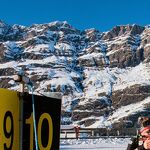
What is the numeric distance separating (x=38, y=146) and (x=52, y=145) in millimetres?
329

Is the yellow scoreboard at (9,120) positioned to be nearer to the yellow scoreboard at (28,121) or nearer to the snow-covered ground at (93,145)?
the yellow scoreboard at (28,121)

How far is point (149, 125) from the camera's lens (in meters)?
8.41

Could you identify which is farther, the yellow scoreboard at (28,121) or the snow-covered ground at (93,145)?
the snow-covered ground at (93,145)

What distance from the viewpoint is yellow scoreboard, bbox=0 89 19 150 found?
15.6ft

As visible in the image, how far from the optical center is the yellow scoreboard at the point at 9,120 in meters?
4.75

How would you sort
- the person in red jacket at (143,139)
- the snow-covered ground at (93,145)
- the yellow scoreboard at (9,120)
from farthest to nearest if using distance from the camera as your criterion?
the snow-covered ground at (93,145) → the person in red jacket at (143,139) → the yellow scoreboard at (9,120)

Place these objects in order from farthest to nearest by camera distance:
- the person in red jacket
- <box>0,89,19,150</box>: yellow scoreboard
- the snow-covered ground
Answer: the snow-covered ground, the person in red jacket, <box>0,89,19,150</box>: yellow scoreboard

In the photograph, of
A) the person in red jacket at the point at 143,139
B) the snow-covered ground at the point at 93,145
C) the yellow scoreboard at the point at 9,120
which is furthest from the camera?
the snow-covered ground at the point at 93,145

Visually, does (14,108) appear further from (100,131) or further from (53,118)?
(100,131)

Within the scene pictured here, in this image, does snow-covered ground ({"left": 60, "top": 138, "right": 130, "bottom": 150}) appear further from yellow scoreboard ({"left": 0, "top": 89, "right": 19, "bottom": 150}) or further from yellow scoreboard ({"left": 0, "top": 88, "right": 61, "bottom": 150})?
yellow scoreboard ({"left": 0, "top": 89, "right": 19, "bottom": 150})

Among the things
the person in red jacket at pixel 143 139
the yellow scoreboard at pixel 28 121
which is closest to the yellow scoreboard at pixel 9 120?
the yellow scoreboard at pixel 28 121

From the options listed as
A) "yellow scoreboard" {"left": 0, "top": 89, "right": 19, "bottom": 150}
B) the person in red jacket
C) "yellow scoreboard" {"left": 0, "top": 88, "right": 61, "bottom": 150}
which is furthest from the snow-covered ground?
"yellow scoreboard" {"left": 0, "top": 89, "right": 19, "bottom": 150}

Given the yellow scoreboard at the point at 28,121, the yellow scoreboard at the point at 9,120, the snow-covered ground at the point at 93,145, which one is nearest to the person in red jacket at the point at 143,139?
the yellow scoreboard at the point at 28,121

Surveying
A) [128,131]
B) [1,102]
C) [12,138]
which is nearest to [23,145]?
[12,138]
